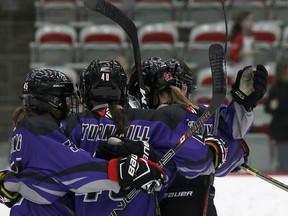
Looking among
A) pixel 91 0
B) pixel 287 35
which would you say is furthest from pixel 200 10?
pixel 91 0

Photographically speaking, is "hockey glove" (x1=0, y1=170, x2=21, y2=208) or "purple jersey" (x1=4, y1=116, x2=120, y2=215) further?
"hockey glove" (x1=0, y1=170, x2=21, y2=208)

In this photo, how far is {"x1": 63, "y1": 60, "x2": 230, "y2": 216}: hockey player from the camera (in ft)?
8.44

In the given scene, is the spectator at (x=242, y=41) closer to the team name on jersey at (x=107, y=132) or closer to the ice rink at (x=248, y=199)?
the ice rink at (x=248, y=199)

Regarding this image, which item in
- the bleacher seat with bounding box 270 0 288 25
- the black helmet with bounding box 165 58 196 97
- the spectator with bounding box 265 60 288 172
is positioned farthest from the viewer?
the bleacher seat with bounding box 270 0 288 25

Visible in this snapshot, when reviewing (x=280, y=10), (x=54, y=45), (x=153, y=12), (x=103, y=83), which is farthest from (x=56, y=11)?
(x=103, y=83)

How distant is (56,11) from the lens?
7.33 m

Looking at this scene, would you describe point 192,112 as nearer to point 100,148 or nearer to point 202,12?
point 100,148

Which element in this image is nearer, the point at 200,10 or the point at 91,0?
the point at 91,0

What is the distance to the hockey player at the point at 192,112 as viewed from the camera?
2764 mm

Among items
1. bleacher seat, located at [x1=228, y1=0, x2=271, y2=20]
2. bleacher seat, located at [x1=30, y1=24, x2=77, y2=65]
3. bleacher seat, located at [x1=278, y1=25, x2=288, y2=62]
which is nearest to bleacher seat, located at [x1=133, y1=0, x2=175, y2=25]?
bleacher seat, located at [x1=228, y1=0, x2=271, y2=20]

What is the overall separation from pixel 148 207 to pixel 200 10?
499 cm

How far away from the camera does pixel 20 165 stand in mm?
2539

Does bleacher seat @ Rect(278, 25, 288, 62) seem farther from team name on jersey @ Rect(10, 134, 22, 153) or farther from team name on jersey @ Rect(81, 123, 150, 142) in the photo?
team name on jersey @ Rect(10, 134, 22, 153)

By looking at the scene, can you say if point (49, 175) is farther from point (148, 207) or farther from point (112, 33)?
point (112, 33)
